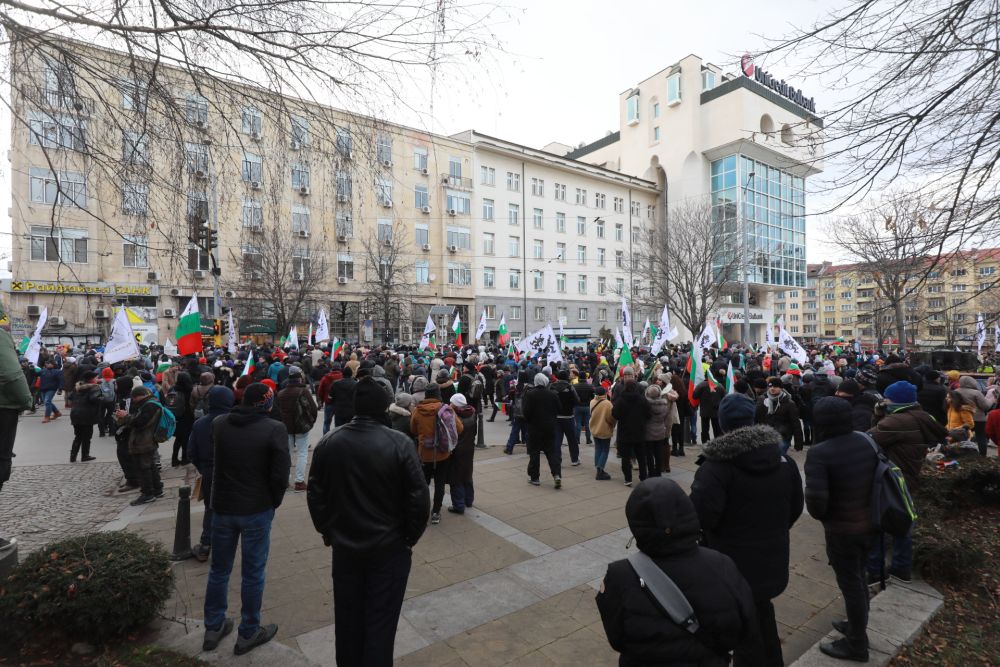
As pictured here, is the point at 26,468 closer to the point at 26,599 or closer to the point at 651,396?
the point at 26,599

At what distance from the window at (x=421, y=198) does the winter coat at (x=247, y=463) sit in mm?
38791

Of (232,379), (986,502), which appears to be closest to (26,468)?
(232,379)

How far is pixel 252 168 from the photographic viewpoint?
4.92 metres

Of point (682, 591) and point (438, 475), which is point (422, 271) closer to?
point (438, 475)

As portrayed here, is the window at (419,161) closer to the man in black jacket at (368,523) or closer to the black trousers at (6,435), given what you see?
the black trousers at (6,435)

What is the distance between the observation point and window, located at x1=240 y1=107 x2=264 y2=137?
451cm

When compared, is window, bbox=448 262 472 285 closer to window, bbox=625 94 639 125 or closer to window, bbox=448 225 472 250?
window, bbox=448 225 472 250

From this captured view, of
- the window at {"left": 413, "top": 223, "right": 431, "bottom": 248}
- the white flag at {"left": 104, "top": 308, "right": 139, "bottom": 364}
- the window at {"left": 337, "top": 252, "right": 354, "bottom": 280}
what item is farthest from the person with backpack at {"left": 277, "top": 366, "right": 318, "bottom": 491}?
the window at {"left": 413, "top": 223, "right": 431, "bottom": 248}

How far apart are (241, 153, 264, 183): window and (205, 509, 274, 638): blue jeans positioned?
3.15 metres

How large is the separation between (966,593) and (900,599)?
0.81m

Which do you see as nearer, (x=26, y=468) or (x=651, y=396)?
(x=651, y=396)

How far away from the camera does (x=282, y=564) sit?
5.13m

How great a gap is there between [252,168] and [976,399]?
39.5ft

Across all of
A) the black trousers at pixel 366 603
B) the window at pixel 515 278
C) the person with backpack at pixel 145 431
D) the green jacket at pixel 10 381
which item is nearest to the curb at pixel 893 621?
the black trousers at pixel 366 603
